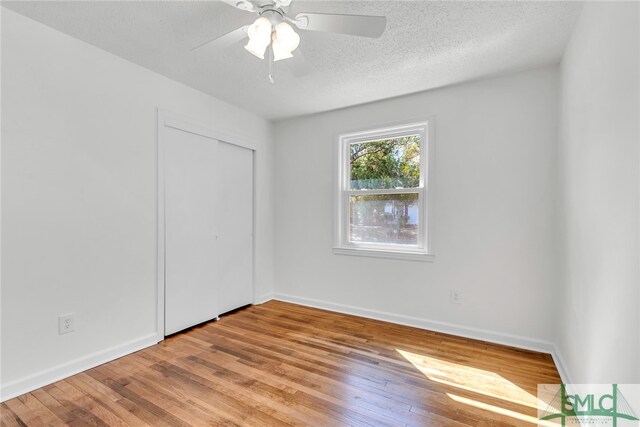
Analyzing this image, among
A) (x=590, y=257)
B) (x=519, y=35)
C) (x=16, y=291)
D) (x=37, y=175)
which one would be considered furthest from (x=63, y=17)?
(x=590, y=257)

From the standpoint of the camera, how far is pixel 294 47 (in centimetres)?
158

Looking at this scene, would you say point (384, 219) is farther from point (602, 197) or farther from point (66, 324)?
point (66, 324)

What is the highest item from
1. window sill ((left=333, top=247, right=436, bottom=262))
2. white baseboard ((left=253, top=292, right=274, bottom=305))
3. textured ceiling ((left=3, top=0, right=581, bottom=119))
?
textured ceiling ((left=3, top=0, right=581, bottom=119))

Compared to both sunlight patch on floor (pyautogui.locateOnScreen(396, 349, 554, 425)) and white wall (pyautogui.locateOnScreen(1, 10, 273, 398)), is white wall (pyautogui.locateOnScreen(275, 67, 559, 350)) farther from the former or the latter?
white wall (pyautogui.locateOnScreen(1, 10, 273, 398))

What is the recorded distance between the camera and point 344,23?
4.83 feet

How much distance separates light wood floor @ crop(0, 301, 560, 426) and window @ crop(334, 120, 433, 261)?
97 centimetres

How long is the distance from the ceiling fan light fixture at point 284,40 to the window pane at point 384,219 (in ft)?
6.56

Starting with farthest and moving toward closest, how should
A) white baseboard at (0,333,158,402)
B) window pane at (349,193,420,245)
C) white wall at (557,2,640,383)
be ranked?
window pane at (349,193,420,245) < white baseboard at (0,333,158,402) < white wall at (557,2,640,383)

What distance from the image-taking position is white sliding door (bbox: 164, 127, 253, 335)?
2785mm

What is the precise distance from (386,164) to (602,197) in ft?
6.67

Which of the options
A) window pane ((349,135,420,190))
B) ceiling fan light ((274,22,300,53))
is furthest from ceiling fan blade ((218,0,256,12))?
window pane ((349,135,420,190))

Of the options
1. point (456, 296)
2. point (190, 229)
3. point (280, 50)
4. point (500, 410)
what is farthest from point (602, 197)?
point (190, 229)

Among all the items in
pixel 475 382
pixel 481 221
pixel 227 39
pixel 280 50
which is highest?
pixel 227 39

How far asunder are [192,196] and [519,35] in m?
3.00
